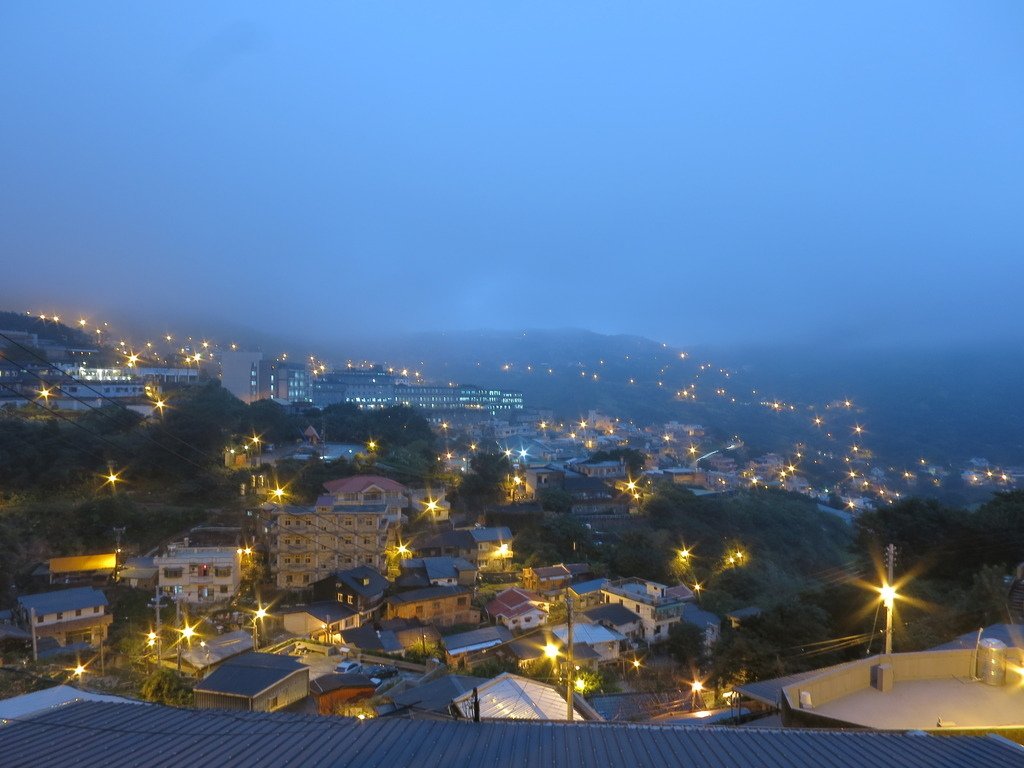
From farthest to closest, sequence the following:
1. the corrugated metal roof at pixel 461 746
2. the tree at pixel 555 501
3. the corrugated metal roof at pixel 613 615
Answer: the tree at pixel 555 501, the corrugated metal roof at pixel 613 615, the corrugated metal roof at pixel 461 746

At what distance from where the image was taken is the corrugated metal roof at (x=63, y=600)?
41.5 ft

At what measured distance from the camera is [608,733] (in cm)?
376

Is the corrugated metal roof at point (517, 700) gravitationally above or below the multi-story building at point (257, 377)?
below

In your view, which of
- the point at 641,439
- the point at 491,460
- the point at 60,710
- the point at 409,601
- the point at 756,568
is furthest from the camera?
the point at 641,439

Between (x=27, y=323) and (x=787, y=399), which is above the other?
(x=27, y=323)

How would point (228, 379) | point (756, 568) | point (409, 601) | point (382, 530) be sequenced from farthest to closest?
1. point (228, 379)
2. point (756, 568)
3. point (382, 530)
4. point (409, 601)

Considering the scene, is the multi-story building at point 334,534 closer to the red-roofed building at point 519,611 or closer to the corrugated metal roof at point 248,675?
the red-roofed building at point 519,611

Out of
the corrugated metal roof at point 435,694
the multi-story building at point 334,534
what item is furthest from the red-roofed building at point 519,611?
the corrugated metal roof at point 435,694

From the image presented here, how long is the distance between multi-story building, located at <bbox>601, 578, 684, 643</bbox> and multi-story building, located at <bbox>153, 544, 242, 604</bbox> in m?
10.6

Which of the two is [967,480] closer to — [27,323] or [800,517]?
[800,517]

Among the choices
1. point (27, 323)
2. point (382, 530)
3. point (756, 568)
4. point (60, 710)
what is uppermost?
point (27, 323)

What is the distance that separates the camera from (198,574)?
15117 millimetres

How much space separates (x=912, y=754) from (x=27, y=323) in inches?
2035

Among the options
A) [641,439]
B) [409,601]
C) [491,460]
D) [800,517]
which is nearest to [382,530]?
[409,601]
